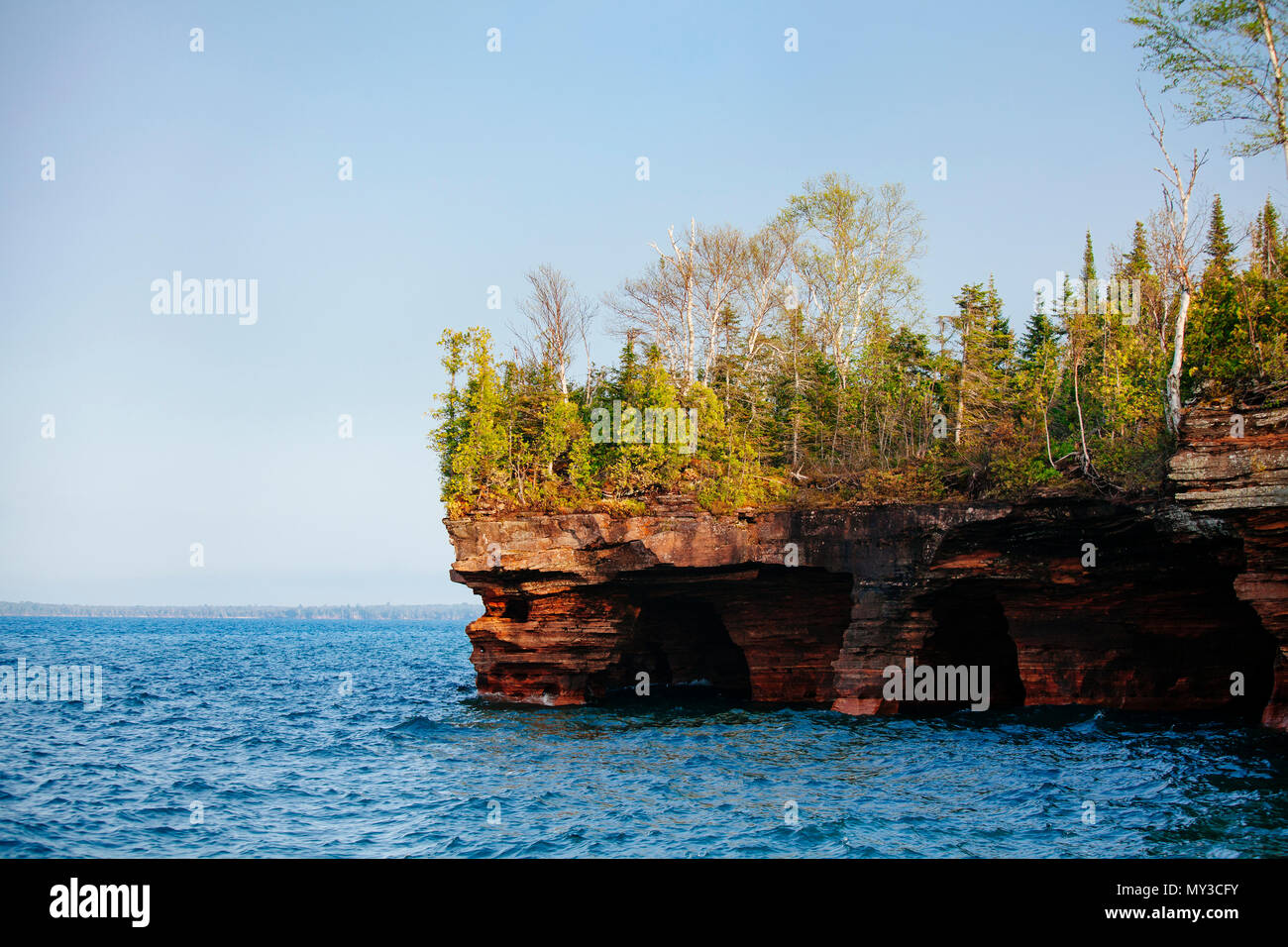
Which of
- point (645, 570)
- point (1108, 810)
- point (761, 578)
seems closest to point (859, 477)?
point (761, 578)

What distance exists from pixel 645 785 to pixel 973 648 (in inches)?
625

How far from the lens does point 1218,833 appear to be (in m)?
15.7

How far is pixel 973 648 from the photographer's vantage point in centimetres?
3192

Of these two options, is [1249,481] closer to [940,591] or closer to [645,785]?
[940,591]

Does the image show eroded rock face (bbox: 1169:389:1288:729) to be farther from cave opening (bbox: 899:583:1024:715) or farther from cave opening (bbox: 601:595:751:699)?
cave opening (bbox: 601:595:751:699)

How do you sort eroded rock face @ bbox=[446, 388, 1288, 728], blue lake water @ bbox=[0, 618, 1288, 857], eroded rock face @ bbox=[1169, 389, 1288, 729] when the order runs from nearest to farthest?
blue lake water @ bbox=[0, 618, 1288, 857], eroded rock face @ bbox=[1169, 389, 1288, 729], eroded rock face @ bbox=[446, 388, 1288, 728]

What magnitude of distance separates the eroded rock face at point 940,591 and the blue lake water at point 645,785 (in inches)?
68.2

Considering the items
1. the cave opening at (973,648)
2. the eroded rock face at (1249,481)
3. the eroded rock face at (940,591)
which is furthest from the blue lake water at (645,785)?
the eroded rock face at (1249,481)

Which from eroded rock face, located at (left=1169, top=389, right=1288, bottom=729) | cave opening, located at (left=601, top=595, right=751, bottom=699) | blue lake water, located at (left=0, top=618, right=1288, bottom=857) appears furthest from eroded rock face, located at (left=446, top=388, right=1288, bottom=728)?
blue lake water, located at (left=0, top=618, right=1288, bottom=857)

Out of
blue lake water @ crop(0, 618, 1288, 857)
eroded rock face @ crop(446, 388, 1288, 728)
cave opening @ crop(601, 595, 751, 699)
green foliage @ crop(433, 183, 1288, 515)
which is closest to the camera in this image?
blue lake water @ crop(0, 618, 1288, 857)

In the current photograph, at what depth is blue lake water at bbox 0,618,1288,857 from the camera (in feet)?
54.5

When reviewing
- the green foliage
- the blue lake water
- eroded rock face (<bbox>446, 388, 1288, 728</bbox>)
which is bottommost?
the blue lake water

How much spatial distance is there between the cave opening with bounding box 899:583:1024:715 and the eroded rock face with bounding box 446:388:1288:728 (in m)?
0.08

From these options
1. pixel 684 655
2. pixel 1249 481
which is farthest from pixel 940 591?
pixel 684 655
